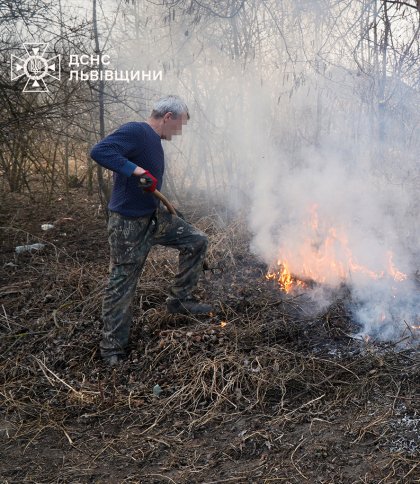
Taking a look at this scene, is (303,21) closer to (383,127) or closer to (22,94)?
(383,127)

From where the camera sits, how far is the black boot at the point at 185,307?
459cm

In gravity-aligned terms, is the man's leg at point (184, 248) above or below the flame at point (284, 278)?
above

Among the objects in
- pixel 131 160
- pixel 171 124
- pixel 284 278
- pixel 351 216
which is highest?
pixel 171 124

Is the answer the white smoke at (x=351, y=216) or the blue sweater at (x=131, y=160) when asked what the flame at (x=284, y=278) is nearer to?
the white smoke at (x=351, y=216)

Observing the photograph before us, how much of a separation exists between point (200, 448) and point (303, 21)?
267 inches

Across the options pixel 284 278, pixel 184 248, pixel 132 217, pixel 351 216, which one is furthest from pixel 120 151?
pixel 351 216

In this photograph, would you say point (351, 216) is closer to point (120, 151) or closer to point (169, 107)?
point (169, 107)

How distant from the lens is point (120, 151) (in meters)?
3.78

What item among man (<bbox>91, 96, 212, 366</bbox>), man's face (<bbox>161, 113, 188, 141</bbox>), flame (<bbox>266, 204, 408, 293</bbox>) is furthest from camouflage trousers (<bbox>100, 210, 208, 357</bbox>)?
flame (<bbox>266, 204, 408, 293</bbox>)

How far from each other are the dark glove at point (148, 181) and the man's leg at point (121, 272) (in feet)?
1.19

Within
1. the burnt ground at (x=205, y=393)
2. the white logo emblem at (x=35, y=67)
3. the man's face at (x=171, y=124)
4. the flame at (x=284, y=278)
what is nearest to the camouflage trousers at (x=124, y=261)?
the burnt ground at (x=205, y=393)

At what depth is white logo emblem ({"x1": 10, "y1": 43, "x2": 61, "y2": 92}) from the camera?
683 centimetres

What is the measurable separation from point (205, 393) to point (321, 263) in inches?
97.5

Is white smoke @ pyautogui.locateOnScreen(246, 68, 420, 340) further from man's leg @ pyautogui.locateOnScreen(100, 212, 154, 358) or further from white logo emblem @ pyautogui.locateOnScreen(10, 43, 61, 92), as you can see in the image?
white logo emblem @ pyautogui.locateOnScreen(10, 43, 61, 92)
